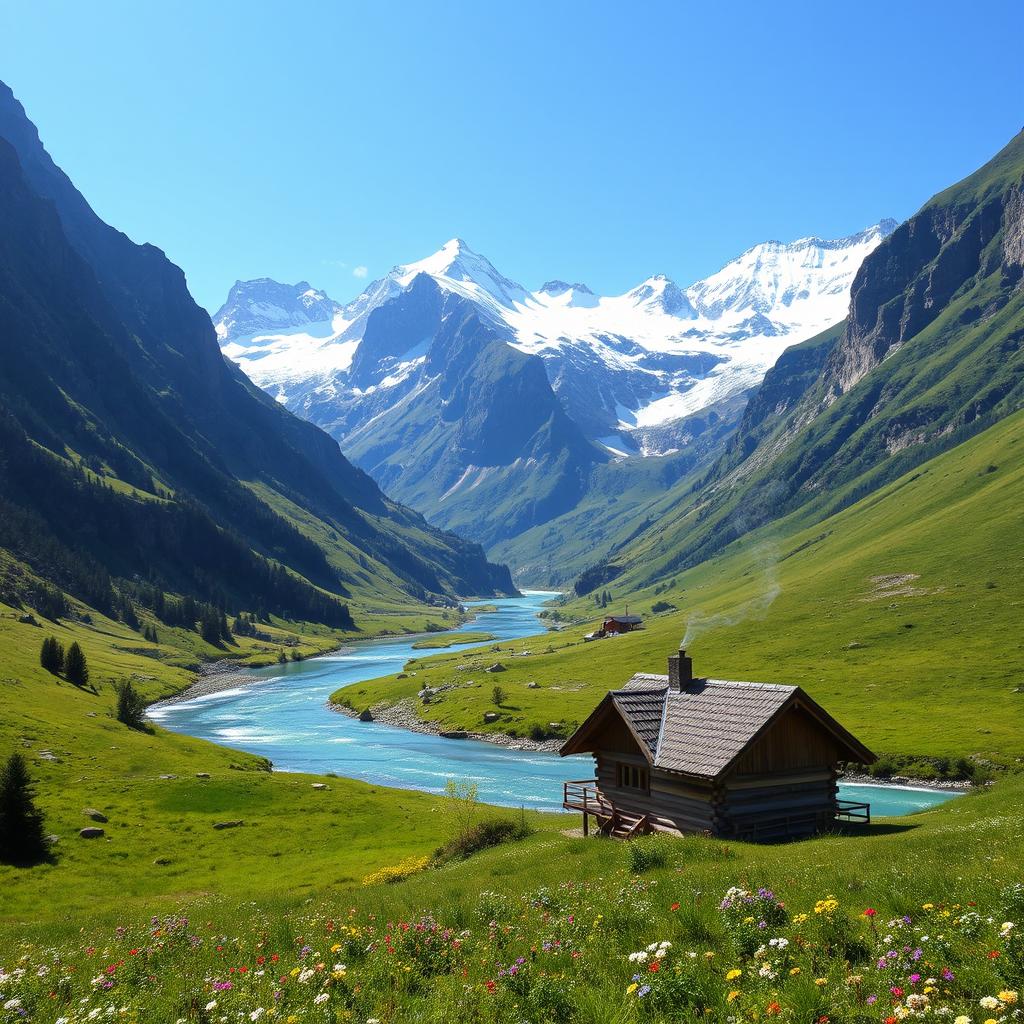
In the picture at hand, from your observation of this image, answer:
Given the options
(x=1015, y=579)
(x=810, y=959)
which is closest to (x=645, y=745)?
(x=810, y=959)

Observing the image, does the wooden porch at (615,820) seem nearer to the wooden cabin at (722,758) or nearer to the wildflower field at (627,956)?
the wooden cabin at (722,758)

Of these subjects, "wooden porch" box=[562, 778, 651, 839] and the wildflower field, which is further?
"wooden porch" box=[562, 778, 651, 839]

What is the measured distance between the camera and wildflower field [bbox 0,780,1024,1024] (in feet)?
32.1

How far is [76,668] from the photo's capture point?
12238 centimetres

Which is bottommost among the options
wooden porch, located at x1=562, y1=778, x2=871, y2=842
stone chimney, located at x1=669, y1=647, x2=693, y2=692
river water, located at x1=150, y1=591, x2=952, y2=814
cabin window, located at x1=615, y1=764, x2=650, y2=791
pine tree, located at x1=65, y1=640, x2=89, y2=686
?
river water, located at x1=150, y1=591, x2=952, y2=814

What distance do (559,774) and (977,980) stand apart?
85387mm

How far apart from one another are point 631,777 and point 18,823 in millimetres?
37039

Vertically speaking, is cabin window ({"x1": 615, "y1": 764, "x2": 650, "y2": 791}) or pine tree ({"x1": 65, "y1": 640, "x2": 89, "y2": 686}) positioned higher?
pine tree ({"x1": 65, "y1": 640, "x2": 89, "y2": 686})

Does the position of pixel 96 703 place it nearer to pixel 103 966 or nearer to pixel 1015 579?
pixel 103 966

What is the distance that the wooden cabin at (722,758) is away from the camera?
3731 centimetres

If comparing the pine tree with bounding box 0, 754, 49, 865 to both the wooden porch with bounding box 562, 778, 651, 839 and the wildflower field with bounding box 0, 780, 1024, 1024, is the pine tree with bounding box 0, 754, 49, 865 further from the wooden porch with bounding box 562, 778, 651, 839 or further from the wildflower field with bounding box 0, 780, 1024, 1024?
the wooden porch with bounding box 562, 778, 651, 839

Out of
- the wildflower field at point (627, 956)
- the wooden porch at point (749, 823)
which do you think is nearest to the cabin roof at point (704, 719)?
the wooden porch at point (749, 823)

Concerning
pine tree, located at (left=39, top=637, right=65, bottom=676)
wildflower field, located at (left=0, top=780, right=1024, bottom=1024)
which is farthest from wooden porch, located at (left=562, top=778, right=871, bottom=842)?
pine tree, located at (left=39, top=637, right=65, bottom=676)

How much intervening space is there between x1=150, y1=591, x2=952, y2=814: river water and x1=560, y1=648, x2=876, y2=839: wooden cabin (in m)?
34.4
